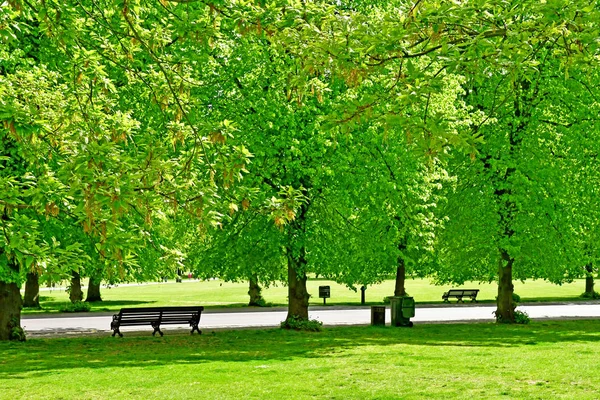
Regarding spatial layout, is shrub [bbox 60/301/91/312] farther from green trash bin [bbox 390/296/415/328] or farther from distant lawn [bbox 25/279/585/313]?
green trash bin [bbox 390/296/415/328]

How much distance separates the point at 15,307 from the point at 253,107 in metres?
9.04

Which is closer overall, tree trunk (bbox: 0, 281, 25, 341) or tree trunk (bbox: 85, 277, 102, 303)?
tree trunk (bbox: 0, 281, 25, 341)

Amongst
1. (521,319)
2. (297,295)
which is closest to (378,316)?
(297,295)

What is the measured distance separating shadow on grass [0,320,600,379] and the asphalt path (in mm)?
3320

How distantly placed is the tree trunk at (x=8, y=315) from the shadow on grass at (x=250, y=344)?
0.54 meters

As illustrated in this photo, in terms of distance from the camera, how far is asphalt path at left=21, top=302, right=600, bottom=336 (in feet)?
85.4

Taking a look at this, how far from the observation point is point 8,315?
67.0 ft

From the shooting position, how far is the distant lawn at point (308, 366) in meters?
12.2

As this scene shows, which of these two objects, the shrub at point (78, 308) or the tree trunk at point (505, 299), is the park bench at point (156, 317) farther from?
the shrub at point (78, 308)

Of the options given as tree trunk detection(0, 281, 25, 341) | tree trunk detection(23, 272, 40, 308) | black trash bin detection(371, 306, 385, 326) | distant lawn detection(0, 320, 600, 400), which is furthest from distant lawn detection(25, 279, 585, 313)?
distant lawn detection(0, 320, 600, 400)

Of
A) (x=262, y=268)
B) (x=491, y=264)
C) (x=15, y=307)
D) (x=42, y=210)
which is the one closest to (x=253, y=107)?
(x=262, y=268)

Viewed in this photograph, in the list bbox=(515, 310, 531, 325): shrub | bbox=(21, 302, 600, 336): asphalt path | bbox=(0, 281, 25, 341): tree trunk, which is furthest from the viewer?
bbox=(515, 310, 531, 325): shrub

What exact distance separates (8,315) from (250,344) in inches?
280

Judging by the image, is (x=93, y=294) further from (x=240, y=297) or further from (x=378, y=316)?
(x=378, y=316)
